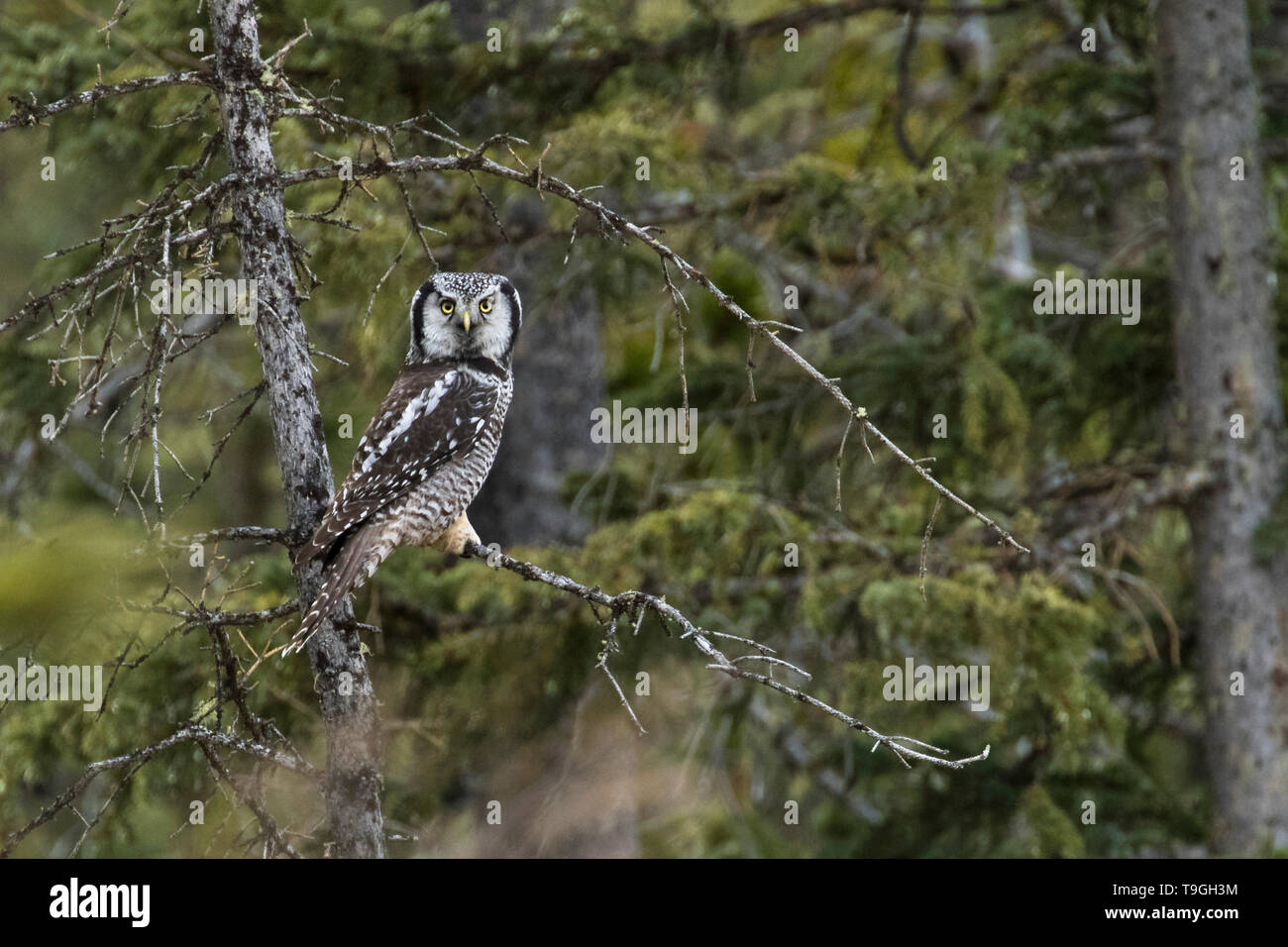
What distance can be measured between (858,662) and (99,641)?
3.54m

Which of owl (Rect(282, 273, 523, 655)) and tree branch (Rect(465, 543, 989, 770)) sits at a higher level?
owl (Rect(282, 273, 523, 655))

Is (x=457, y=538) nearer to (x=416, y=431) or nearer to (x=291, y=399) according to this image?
(x=416, y=431)

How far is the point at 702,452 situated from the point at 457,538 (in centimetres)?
405

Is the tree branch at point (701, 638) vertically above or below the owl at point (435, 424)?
below

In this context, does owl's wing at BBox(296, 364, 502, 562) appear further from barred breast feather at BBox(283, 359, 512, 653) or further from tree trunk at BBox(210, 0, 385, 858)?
tree trunk at BBox(210, 0, 385, 858)

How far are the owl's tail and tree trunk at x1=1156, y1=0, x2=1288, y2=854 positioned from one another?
16.4 ft

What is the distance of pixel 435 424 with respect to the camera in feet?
12.3

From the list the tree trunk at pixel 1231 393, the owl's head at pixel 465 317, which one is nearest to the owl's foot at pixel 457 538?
the owl's head at pixel 465 317

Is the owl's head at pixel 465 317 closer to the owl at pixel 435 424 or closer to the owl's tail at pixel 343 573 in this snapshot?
the owl at pixel 435 424

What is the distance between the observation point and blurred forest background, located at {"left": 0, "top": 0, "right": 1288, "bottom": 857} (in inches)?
227

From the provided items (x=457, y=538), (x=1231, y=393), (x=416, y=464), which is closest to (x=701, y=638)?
(x=416, y=464)

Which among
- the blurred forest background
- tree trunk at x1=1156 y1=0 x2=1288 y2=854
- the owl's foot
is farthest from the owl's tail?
tree trunk at x1=1156 y1=0 x2=1288 y2=854

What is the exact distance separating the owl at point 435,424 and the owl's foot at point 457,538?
133 millimetres

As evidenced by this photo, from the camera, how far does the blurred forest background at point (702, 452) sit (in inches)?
227
